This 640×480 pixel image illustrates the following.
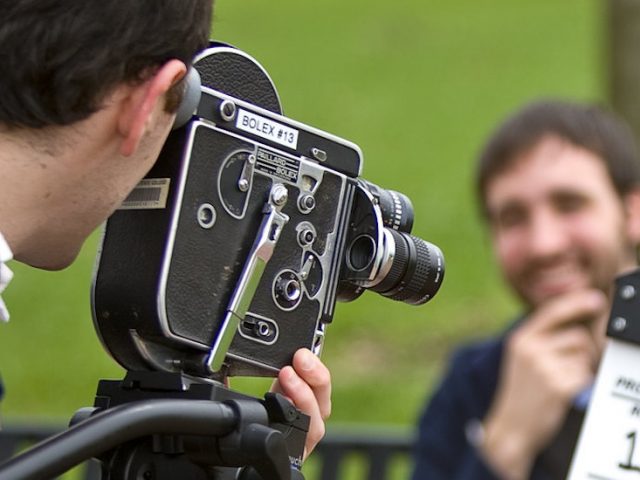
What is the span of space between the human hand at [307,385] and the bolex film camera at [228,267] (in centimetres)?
3

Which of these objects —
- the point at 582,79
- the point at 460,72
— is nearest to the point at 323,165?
the point at 582,79

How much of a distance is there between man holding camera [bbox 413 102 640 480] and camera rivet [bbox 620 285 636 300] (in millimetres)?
1619

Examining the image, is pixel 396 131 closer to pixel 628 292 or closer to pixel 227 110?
pixel 628 292

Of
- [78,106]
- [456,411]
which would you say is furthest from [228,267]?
[456,411]

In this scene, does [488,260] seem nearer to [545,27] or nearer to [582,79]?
[582,79]

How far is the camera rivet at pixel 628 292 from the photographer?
2646 mm

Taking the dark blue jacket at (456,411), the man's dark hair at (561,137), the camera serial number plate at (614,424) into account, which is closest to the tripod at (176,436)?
the camera serial number plate at (614,424)

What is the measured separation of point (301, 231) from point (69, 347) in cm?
596

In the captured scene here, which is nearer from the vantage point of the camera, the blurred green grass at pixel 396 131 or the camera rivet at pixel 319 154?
the camera rivet at pixel 319 154

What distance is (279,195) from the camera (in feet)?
7.64

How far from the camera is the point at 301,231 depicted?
7.84 feet

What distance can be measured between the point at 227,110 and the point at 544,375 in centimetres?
219

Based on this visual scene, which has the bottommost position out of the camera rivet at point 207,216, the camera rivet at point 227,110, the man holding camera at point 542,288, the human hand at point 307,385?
the human hand at point 307,385

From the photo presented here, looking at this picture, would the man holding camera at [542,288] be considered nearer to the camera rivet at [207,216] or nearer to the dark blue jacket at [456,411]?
the dark blue jacket at [456,411]
